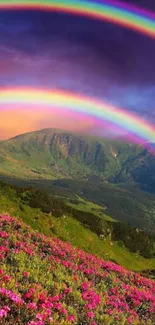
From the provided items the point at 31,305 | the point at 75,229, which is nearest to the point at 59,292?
the point at 31,305

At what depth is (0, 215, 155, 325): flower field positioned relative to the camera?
930 cm

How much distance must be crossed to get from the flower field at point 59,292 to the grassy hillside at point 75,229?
90.1ft

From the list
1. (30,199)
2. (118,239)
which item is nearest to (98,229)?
(118,239)

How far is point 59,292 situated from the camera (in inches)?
469

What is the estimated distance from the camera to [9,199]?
5338 centimetres

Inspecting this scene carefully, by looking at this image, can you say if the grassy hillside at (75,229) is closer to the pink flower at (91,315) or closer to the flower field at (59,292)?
the flower field at (59,292)

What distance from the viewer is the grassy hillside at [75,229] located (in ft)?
163

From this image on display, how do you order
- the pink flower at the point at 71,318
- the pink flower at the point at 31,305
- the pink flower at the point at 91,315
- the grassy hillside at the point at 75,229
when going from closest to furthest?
the pink flower at the point at 31,305 → the pink flower at the point at 71,318 → the pink flower at the point at 91,315 → the grassy hillside at the point at 75,229

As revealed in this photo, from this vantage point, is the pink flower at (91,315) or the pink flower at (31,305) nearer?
the pink flower at (31,305)

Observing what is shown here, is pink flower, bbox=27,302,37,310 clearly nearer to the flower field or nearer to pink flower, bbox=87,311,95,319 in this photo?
the flower field

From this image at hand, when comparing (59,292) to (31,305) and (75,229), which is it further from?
(75,229)

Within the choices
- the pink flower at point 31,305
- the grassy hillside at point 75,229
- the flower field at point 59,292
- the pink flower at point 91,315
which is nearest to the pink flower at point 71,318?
the flower field at point 59,292

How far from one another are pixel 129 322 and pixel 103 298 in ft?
4.84

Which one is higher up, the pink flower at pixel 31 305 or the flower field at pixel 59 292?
the pink flower at pixel 31 305
